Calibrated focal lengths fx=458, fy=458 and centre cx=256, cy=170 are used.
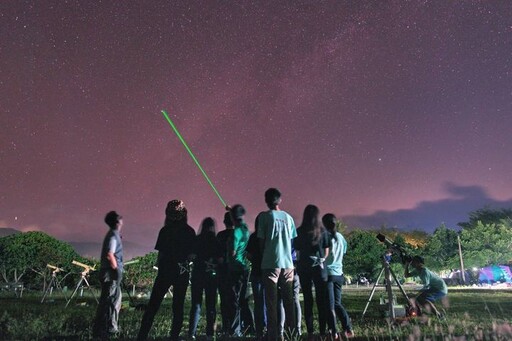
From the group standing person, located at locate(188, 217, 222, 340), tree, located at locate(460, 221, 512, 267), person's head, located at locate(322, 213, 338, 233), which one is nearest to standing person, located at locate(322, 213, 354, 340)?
person's head, located at locate(322, 213, 338, 233)

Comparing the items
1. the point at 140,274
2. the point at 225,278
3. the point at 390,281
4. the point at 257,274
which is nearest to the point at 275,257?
the point at 257,274

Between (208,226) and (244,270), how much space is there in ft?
3.38

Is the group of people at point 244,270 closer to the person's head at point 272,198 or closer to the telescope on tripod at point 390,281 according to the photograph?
the person's head at point 272,198

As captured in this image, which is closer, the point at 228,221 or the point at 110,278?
the point at 110,278

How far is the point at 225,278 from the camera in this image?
27.2ft

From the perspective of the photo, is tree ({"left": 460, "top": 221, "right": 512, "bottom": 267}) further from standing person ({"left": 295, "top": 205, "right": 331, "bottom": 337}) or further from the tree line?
standing person ({"left": 295, "top": 205, "right": 331, "bottom": 337})

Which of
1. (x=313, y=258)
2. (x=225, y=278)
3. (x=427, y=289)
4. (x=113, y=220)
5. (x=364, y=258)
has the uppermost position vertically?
(x=364, y=258)

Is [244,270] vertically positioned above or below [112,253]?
below

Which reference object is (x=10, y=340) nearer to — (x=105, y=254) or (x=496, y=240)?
A: (x=105, y=254)

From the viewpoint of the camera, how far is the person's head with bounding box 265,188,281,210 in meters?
6.95

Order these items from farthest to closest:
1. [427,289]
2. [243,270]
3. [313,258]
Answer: [427,289], [243,270], [313,258]

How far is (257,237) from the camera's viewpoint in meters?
6.86

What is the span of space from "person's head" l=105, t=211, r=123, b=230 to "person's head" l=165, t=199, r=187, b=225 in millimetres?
1457

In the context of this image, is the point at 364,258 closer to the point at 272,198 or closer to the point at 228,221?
the point at 228,221
